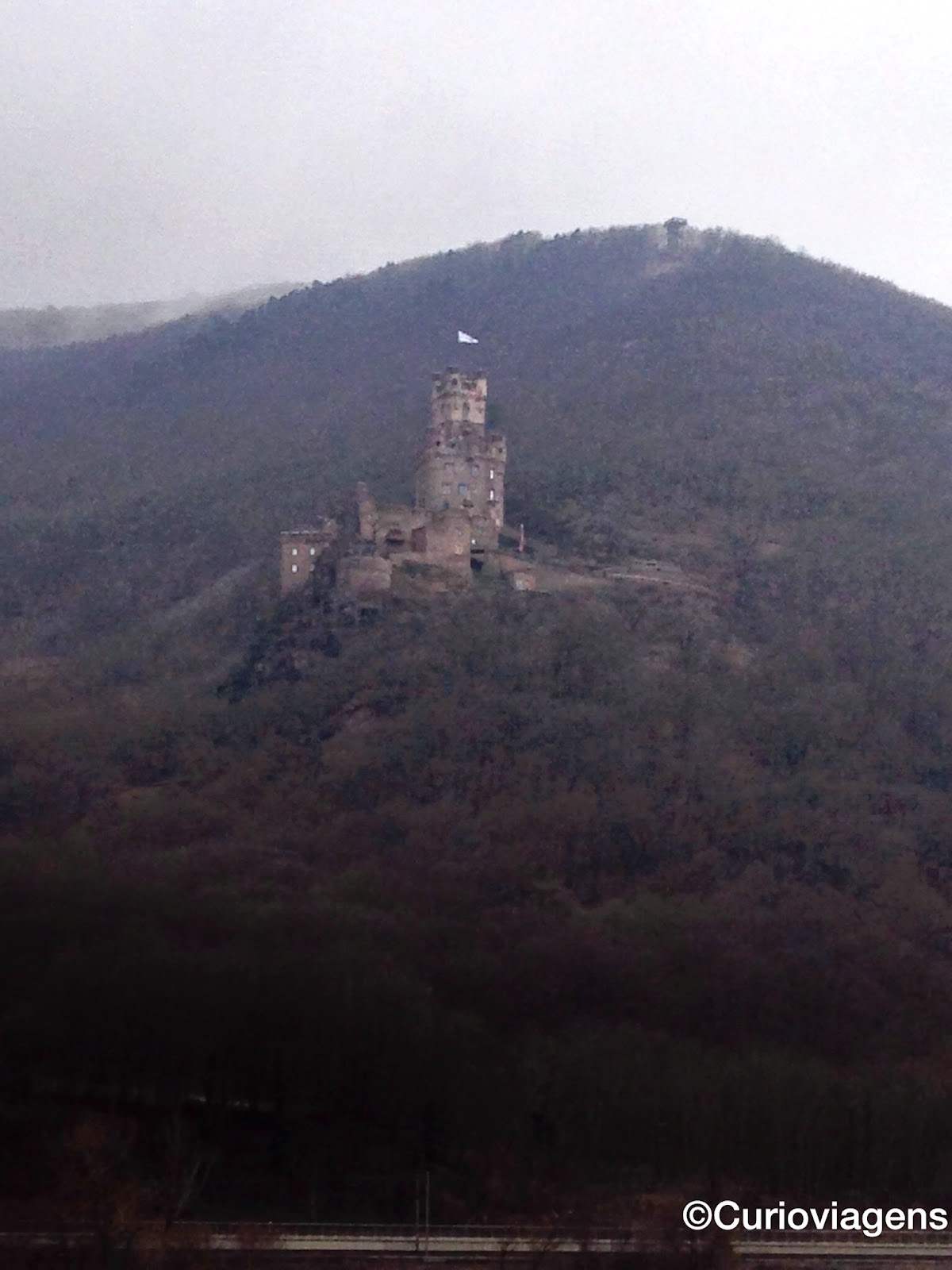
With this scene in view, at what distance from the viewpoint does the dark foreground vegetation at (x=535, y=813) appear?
60.9 meters

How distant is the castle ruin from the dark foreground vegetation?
9.54 feet

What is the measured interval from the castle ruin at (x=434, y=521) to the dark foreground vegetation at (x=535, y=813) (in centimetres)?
291

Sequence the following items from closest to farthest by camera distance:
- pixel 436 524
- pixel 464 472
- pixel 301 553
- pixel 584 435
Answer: pixel 436 524 < pixel 301 553 < pixel 464 472 < pixel 584 435

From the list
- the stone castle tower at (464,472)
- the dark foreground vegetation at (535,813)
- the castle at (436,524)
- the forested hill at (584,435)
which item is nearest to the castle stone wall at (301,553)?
the castle at (436,524)

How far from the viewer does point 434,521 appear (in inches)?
4230

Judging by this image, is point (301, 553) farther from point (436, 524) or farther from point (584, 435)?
point (584, 435)

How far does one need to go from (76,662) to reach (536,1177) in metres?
73.7

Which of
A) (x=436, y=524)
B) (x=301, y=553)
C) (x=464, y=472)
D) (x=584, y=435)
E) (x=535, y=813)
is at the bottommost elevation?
(x=535, y=813)

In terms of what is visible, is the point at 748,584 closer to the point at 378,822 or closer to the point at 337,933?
the point at 378,822

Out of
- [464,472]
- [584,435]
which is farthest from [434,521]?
[584,435]

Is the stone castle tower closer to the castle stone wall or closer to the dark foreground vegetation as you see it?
the castle stone wall

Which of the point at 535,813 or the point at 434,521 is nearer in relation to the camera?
the point at 535,813

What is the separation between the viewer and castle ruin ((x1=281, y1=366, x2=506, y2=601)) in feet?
349

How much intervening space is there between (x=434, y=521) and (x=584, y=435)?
145ft
